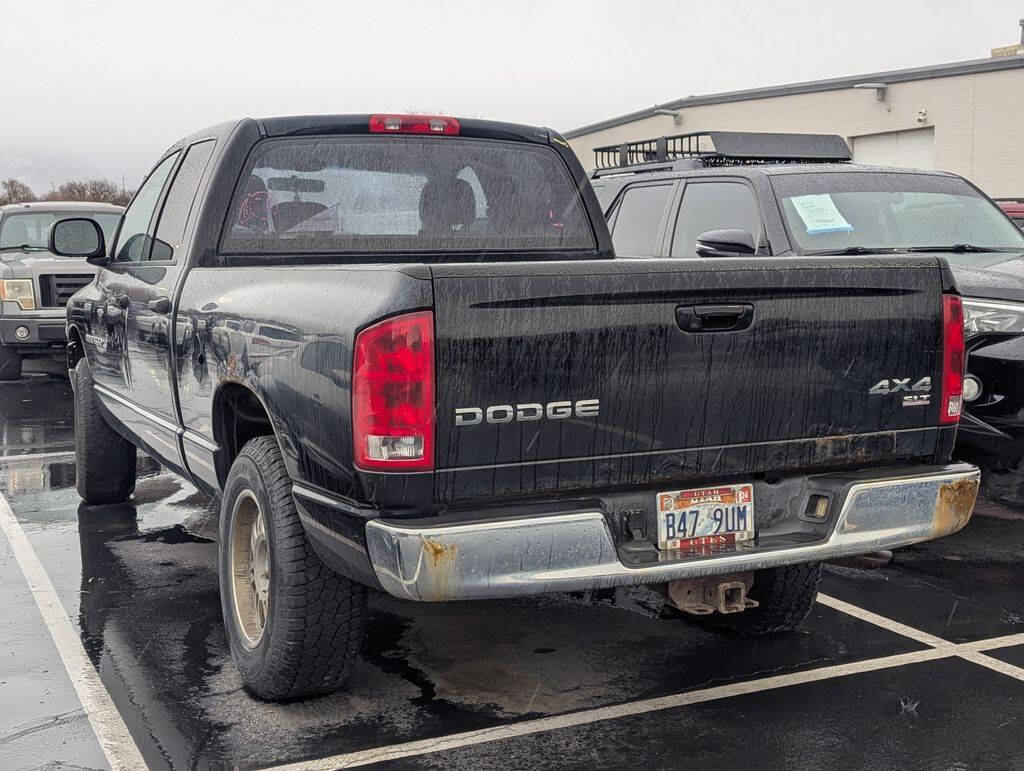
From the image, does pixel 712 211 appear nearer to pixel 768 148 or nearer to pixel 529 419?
pixel 768 148

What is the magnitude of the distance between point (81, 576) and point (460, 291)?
3.31 meters

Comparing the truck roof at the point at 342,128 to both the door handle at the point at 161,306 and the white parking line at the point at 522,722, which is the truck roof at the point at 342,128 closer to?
the door handle at the point at 161,306

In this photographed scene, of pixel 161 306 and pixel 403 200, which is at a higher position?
pixel 403 200

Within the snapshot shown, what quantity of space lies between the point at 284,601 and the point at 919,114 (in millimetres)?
26889

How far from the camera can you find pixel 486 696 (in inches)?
166

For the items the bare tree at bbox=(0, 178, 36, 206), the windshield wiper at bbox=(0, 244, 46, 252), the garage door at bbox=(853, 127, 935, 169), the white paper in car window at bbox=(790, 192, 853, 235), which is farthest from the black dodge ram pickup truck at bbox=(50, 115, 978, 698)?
the bare tree at bbox=(0, 178, 36, 206)

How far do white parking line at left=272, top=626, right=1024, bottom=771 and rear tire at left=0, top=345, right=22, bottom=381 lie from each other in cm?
1111

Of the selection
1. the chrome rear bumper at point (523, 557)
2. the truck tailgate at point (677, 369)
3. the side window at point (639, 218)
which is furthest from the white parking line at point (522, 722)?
the side window at point (639, 218)

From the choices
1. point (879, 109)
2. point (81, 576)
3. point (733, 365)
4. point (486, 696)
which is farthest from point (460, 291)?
point (879, 109)

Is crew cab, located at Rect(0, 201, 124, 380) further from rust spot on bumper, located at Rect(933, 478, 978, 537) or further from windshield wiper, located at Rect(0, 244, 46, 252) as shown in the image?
rust spot on bumper, located at Rect(933, 478, 978, 537)

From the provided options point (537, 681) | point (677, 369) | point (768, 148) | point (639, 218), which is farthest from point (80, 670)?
point (768, 148)

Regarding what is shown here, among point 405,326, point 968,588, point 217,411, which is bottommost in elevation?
point 968,588

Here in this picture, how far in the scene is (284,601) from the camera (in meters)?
3.87

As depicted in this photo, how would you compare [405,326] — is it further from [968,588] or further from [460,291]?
[968,588]
